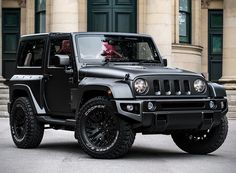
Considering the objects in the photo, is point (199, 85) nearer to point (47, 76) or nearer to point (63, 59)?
point (63, 59)

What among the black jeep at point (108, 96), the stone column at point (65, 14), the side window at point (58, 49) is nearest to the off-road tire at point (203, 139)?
the black jeep at point (108, 96)

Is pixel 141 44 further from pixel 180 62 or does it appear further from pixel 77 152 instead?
pixel 180 62

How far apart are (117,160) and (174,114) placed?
0.99 m

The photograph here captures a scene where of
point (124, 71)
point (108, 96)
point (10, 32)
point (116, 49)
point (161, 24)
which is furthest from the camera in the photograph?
point (10, 32)

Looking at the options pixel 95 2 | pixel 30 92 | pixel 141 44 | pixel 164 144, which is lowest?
pixel 164 144

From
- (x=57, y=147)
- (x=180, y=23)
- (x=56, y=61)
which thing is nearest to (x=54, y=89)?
(x=56, y=61)

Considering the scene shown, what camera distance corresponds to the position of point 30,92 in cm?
1245

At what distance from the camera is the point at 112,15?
24.8 m

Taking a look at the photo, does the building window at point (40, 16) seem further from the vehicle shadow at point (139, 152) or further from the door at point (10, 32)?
the vehicle shadow at point (139, 152)

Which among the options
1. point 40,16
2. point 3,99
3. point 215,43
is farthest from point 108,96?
point 215,43

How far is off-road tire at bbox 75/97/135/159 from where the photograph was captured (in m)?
10.2

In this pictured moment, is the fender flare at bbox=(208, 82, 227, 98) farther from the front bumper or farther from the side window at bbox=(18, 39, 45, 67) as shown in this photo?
the side window at bbox=(18, 39, 45, 67)

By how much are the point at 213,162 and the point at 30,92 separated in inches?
136

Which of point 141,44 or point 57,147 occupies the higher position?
point 141,44
